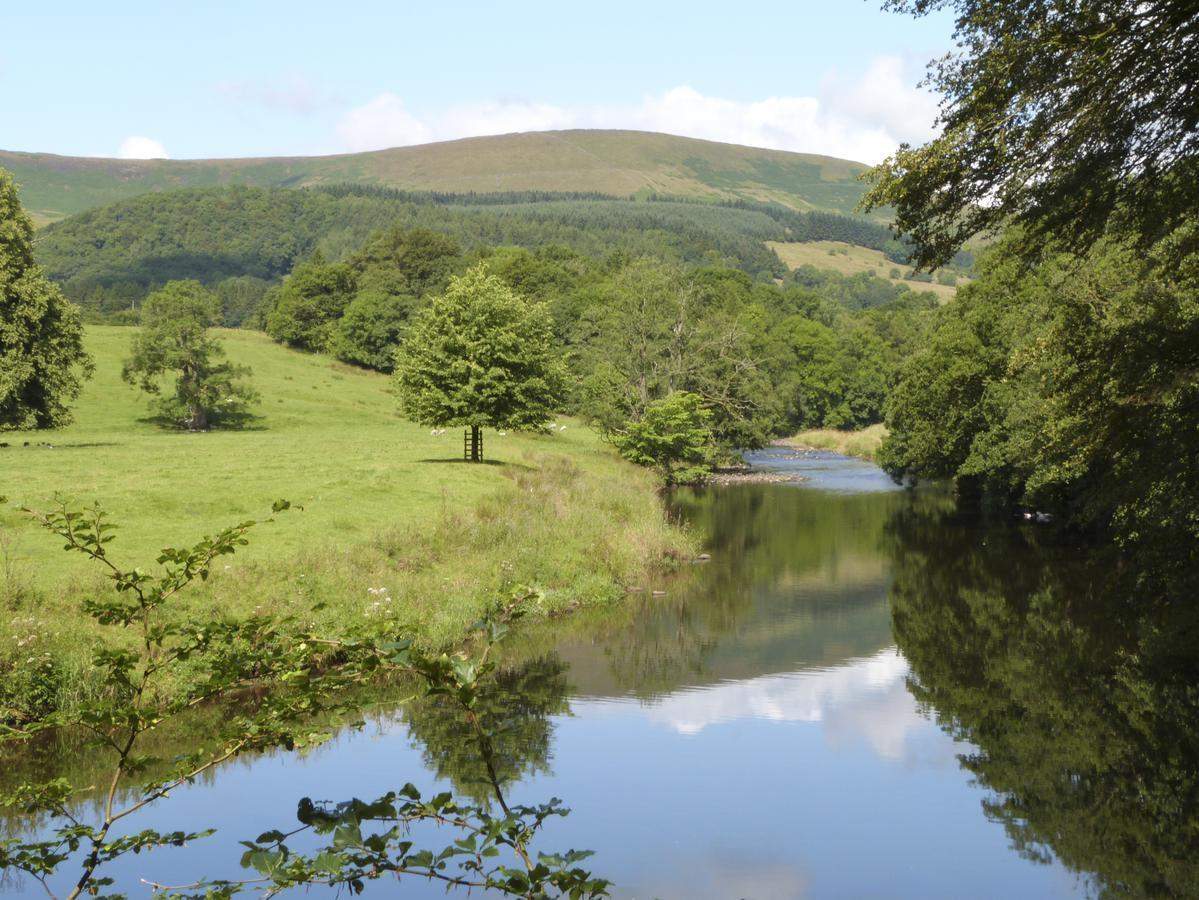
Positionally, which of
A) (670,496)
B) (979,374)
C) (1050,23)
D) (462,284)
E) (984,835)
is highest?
(1050,23)

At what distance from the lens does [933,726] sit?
2316 centimetres

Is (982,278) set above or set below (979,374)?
above

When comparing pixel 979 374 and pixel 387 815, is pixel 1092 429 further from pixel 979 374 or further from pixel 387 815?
pixel 979 374

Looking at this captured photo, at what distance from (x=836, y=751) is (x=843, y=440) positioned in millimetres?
86571

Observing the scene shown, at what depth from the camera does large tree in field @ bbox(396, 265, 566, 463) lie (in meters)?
46.8

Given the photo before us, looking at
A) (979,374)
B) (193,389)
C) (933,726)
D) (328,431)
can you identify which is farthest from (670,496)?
(933,726)

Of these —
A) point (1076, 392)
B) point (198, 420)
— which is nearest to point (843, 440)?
point (198, 420)

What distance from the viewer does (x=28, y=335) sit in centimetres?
4578

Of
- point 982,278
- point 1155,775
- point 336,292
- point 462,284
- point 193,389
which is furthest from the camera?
point 336,292

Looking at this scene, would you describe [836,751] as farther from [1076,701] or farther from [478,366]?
[478,366]

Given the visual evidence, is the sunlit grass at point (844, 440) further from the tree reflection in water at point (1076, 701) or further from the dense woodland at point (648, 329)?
the tree reflection in water at point (1076, 701)

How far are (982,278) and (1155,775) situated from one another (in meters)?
41.5

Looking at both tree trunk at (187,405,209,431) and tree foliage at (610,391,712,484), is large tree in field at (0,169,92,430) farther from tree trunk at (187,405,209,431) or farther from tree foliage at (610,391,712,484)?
tree foliage at (610,391,712,484)

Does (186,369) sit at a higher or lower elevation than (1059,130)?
lower
